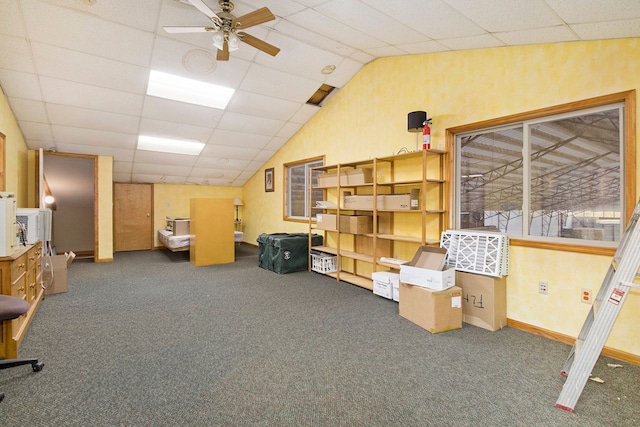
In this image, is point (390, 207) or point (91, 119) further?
point (91, 119)

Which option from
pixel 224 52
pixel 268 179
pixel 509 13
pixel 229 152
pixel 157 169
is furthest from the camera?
pixel 268 179

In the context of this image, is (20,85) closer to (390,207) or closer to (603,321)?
(390,207)

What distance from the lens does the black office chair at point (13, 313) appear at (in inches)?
76.6

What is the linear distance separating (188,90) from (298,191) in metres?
2.84

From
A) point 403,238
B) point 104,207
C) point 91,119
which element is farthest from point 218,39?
point 104,207

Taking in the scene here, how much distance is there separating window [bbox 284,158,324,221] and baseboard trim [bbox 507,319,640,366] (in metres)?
3.93

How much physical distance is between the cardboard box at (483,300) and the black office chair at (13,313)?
137 inches

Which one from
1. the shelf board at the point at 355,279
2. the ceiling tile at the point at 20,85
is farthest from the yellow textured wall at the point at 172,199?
the shelf board at the point at 355,279

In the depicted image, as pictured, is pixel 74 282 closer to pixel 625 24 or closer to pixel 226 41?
pixel 226 41

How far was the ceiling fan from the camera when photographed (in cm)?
267

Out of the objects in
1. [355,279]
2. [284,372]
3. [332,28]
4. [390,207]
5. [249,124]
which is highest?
[332,28]

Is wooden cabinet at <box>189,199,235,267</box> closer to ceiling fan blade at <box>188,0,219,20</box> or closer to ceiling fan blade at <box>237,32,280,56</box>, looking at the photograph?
ceiling fan blade at <box>237,32,280,56</box>

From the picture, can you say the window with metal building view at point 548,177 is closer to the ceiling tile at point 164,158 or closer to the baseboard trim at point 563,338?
the baseboard trim at point 563,338

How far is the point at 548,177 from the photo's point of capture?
9.55ft
